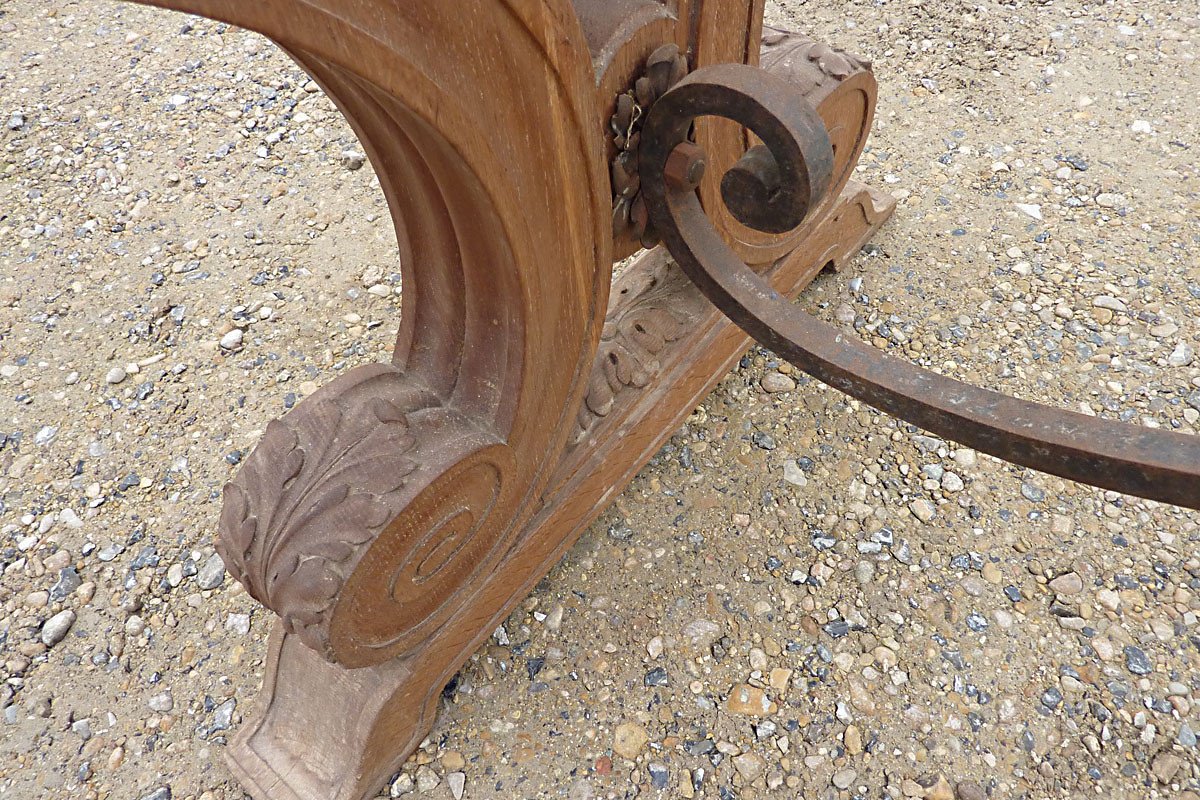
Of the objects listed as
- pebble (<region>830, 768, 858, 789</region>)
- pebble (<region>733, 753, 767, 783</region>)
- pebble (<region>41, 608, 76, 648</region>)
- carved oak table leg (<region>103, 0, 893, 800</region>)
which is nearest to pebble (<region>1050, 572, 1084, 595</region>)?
pebble (<region>830, 768, 858, 789</region>)

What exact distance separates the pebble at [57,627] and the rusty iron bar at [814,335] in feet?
4.14

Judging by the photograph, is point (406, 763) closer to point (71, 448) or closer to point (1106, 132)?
point (71, 448)

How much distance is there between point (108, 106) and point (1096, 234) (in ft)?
9.19

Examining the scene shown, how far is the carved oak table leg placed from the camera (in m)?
0.90

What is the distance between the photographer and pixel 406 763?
1.38m

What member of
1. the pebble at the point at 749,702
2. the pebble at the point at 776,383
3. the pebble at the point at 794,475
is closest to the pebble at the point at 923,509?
the pebble at the point at 794,475

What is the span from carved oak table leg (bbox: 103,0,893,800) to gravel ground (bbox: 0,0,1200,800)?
0.52ft

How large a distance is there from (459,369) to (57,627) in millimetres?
968

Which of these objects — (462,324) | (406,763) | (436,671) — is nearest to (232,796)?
(406,763)

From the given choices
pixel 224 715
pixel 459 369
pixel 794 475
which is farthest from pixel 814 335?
pixel 224 715

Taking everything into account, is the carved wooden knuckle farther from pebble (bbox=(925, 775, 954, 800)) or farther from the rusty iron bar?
pebble (bbox=(925, 775, 954, 800))

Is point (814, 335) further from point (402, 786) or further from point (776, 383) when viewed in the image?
point (402, 786)

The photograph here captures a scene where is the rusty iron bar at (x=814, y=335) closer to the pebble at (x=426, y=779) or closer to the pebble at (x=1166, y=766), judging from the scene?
the pebble at (x=1166, y=766)

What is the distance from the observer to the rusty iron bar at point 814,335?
36.6 inches
